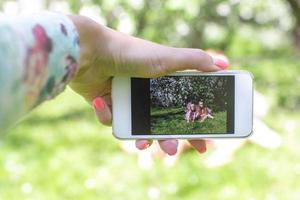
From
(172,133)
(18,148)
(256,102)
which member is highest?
(172,133)

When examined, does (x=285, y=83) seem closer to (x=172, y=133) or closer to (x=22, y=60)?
(x=172, y=133)

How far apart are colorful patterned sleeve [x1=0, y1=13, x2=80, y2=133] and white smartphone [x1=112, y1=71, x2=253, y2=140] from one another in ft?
1.12

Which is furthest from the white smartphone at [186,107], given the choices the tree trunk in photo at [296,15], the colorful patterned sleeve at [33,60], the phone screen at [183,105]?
the tree trunk in photo at [296,15]

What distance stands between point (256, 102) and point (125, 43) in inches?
64.8

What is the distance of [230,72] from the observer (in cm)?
118

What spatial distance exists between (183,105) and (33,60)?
0.48 m

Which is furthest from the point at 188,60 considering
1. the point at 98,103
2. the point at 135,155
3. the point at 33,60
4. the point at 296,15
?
the point at 296,15

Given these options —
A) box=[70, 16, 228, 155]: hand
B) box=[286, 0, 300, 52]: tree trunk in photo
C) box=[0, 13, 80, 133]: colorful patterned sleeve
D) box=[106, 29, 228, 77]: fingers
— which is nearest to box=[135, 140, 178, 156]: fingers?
box=[70, 16, 228, 155]: hand

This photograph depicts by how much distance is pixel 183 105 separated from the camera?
1187mm

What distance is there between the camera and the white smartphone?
1171 millimetres

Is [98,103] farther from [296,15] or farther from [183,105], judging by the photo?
[296,15]

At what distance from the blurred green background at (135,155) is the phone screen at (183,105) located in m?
0.38

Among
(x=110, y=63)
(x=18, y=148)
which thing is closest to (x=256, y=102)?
(x=18, y=148)

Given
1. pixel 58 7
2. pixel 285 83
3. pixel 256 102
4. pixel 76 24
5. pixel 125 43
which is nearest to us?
pixel 76 24
